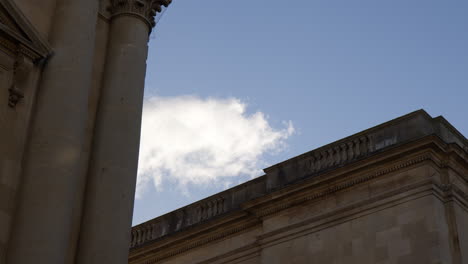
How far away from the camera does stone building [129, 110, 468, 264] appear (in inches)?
1001

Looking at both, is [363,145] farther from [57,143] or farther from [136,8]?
[57,143]

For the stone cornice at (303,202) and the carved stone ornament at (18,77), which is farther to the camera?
the stone cornice at (303,202)

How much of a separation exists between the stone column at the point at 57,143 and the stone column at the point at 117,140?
0.41m

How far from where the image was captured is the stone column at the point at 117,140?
44.1 ft

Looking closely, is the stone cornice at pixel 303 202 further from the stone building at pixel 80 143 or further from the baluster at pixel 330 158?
the baluster at pixel 330 158

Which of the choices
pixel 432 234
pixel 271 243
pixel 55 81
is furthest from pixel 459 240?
pixel 55 81

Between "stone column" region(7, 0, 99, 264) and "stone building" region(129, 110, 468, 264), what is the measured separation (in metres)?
13.7

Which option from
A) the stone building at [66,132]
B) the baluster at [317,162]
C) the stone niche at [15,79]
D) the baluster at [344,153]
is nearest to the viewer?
the stone building at [66,132]

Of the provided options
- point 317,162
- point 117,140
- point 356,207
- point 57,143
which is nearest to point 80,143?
point 57,143

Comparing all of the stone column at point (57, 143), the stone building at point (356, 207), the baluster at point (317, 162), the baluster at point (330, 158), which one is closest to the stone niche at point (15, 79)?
the stone column at point (57, 143)

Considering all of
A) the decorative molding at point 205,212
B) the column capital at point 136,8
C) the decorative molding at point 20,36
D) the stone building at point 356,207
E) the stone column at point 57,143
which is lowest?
the stone column at point 57,143

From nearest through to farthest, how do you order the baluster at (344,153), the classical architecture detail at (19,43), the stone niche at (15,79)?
the stone niche at (15,79)
the classical architecture detail at (19,43)
the baluster at (344,153)

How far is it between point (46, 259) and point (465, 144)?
1879 centimetres

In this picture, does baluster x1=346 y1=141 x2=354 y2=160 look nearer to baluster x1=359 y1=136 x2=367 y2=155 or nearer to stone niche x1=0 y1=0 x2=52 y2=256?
baluster x1=359 y1=136 x2=367 y2=155
